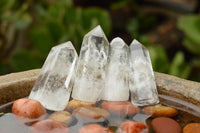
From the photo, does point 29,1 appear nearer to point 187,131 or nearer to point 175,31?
point 175,31

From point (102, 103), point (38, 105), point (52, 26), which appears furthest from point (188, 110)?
point (52, 26)

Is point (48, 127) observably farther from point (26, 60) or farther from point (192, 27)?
point (192, 27)

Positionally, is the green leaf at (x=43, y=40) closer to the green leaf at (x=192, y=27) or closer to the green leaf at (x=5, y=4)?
the green leaf at (x=5, y=4)

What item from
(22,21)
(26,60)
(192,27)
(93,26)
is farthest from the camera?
(192,27)

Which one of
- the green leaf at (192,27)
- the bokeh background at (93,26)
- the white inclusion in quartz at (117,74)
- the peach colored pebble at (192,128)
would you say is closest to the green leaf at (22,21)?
the bokeh background at (93,26)

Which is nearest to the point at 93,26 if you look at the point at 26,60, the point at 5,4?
the point at 26,60

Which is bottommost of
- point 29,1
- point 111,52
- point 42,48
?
point 42,48
